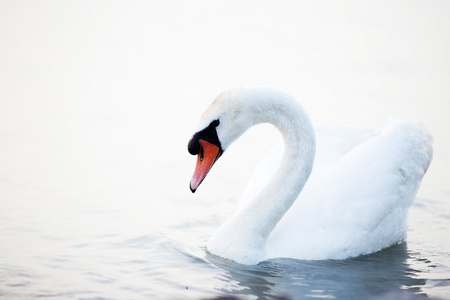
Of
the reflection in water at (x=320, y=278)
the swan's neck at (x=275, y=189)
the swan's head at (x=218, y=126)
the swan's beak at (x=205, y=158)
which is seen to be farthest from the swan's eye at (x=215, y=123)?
the reflection in water at (x=320, y=278)

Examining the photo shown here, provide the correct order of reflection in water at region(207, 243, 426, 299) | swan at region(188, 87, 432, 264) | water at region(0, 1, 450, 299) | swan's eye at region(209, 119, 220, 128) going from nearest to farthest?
reflection in water at region(207, 243, 426, 299), swan's eye at region(209, 119, 220, 128), swan at region(188, 87, 432, 264), water at region(0, 1, 450, 299)

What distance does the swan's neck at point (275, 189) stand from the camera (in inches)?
263

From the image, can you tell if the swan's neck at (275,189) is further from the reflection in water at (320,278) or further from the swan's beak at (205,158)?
the swan's beak at (205,158)

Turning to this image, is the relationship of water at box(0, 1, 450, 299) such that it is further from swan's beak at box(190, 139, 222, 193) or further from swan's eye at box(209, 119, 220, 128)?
swan's eye at box(209, 119, 220, 128)

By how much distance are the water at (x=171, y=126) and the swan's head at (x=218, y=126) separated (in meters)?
0.96

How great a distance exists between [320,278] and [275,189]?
0.93m

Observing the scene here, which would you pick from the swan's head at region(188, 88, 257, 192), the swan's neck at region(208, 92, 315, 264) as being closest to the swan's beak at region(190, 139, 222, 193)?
the swan's head at region(188, 88, 257, 192)

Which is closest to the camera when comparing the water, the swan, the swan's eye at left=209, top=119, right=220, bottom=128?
the swan's eye at left=209, top=119, right=220, bottom=128

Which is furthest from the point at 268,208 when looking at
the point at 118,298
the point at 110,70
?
the point at 110,70

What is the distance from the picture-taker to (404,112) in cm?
1198

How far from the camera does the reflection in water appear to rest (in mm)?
6277

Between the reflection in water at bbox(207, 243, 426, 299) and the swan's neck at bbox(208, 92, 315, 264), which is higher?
the swan's neck at bbox(208, 92, 315, 264)

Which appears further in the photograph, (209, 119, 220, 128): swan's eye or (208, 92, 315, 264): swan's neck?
(208, 92, 315, 264): swan's neck

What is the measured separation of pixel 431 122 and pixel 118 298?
277 inches
